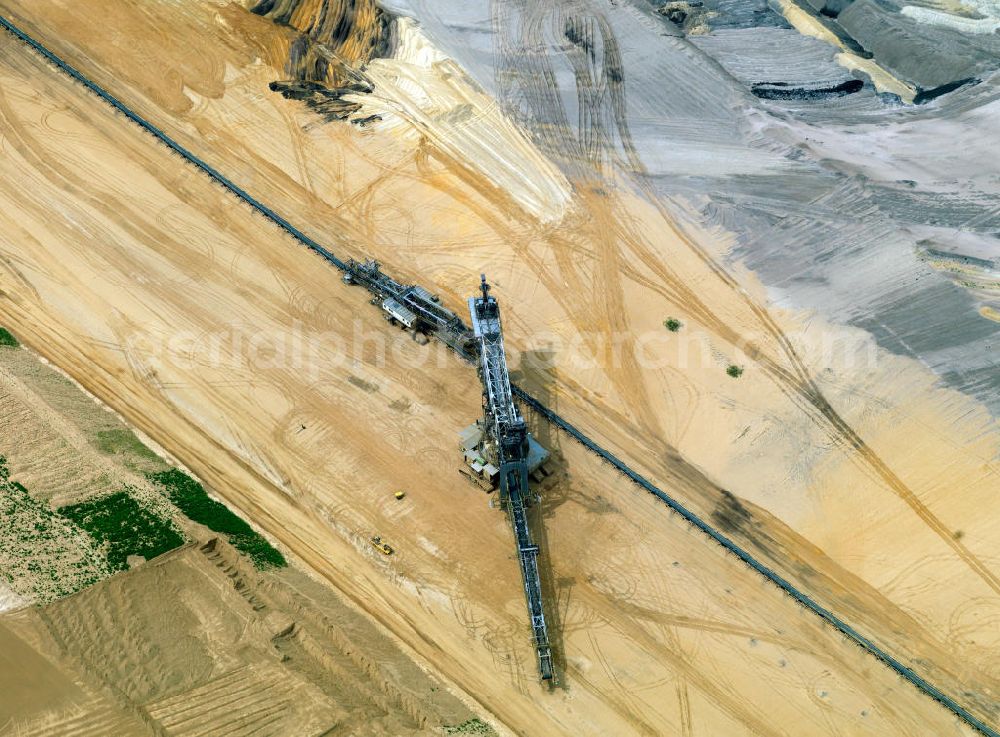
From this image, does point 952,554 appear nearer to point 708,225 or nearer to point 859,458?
point 859,458

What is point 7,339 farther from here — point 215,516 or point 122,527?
point 215,516

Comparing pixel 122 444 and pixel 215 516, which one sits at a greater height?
pixel 122 444

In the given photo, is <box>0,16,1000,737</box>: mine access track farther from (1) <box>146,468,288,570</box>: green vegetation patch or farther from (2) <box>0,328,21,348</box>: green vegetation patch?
(2) <box>0,328,21,348</box>: green vegetation patch

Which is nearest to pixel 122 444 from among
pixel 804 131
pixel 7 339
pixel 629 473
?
pixel 7 339

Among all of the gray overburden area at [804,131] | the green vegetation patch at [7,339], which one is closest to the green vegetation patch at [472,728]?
the gray overburden area at [804,131]

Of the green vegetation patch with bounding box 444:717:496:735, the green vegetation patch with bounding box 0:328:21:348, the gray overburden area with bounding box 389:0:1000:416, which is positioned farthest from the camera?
the gray overburden area with bounding box 389:0:1000:416

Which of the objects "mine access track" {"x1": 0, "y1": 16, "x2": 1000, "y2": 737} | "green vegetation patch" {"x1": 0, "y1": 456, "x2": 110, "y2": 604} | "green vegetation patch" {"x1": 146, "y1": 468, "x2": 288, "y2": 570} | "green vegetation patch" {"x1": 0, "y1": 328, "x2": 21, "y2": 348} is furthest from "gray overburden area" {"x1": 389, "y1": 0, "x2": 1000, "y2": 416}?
"green vegetation patch" {"x1": 0, "y1": 456, "x2": 110, "y2": 604}
